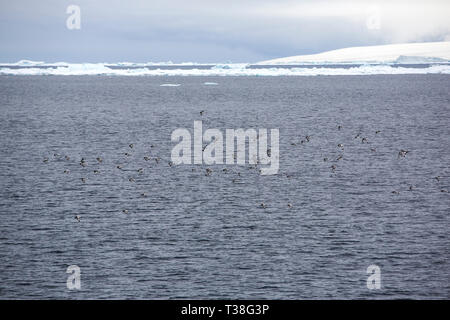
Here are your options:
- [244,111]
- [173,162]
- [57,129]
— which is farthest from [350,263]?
[244,111]

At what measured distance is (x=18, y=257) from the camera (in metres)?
27.2

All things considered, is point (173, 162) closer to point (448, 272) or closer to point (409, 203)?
point (409, 203)

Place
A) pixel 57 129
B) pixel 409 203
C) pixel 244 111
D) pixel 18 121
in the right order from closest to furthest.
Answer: pixel 409 203 → pixel 57 129 → pixel 18 121 → pixel 244 111

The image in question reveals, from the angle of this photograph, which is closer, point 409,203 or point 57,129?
point 409,203

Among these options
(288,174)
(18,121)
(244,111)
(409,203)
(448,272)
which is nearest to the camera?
(448,272)

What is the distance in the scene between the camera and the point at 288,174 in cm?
4634

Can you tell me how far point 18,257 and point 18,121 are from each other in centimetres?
6658
